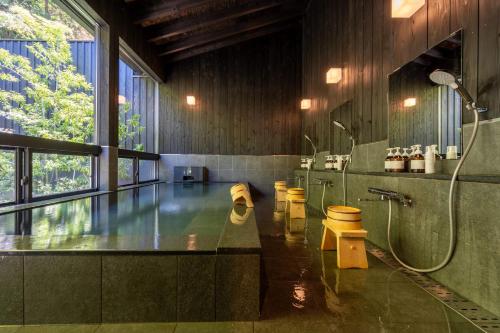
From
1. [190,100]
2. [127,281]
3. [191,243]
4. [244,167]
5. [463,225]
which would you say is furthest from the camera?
[244,167]

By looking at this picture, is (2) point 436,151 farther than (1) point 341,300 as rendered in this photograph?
Yes

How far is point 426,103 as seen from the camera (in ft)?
7.01

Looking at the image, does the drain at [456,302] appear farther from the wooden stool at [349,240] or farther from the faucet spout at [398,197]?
the faucet spout at [398,197]

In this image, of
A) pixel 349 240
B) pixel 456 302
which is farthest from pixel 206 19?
pixel 456 302

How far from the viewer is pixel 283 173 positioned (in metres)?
6.70

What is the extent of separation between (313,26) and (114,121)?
440cm

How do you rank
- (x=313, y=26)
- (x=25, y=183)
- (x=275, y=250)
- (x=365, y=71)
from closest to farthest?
(x=275, y=250) → (x=25, y=183) → (x=365, y=71) → (x=313, y=26)

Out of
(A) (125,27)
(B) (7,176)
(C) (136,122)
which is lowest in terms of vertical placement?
(B) (7,176)

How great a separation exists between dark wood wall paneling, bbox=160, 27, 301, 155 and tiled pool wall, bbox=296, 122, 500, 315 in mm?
4526

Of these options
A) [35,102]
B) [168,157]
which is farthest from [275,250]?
[168,157]

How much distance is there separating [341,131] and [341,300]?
2.96 metres

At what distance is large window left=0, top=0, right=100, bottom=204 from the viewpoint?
2.39 m

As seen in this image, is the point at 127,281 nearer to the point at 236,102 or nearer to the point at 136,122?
the point at 136,122

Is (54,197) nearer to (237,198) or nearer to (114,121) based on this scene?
(114,121)
